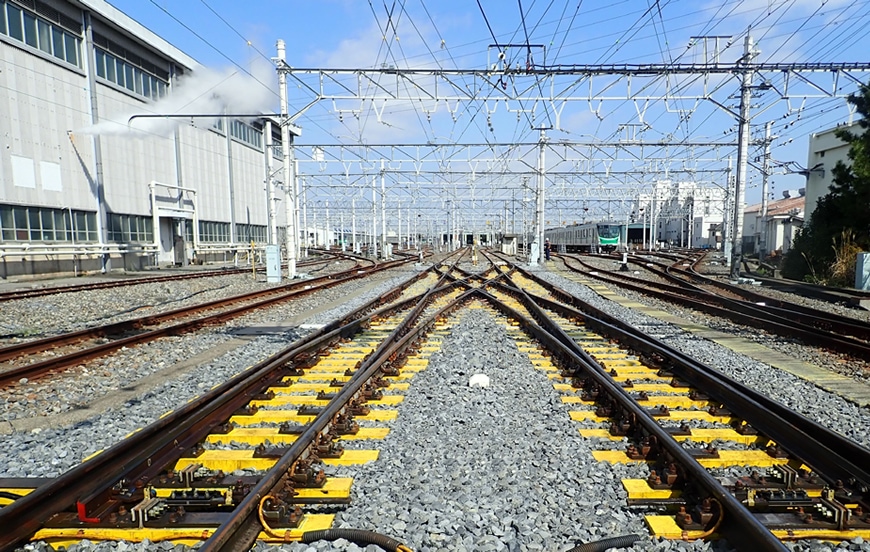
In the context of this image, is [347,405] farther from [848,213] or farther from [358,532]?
[848,213]

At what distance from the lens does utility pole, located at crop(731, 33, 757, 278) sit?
63.7 feet

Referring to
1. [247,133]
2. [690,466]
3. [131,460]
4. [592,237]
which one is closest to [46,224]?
[247,133]

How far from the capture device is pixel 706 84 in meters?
18.0

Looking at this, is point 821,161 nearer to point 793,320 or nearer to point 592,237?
point 592,237

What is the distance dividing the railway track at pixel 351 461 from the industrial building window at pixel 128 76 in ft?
87.3

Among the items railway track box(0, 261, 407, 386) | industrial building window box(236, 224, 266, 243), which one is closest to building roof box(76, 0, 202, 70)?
industrial building window box(236, 224, 266, 243)

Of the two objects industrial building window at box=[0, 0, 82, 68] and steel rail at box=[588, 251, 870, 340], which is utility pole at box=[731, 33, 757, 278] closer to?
steel rail at box=[588, 251, 870, 340]

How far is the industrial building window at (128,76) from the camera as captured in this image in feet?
85.6

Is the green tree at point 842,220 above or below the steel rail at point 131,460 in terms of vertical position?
above

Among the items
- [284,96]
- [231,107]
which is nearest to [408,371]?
[284,96]

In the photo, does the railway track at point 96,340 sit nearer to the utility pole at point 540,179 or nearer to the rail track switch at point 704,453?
the rail track switch at point 704,453

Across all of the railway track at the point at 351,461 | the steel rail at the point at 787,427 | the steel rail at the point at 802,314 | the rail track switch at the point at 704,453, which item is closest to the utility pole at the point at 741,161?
the steel rail at the point at 802,314

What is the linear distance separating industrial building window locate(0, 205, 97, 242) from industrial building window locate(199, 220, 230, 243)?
10534 mm

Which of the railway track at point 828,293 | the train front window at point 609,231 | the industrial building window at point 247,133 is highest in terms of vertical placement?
the industrial building window at point 247,133
